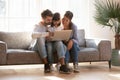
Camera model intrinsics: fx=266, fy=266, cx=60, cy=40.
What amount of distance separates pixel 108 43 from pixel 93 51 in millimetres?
308

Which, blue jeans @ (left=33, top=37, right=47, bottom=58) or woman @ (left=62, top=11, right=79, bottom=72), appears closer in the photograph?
blue jeans @ (left=33, top=37, right=47, bottom=58)

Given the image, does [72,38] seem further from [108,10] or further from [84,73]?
[108,10]

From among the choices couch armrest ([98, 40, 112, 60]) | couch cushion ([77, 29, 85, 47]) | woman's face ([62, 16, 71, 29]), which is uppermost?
woman's face ([62, 16, 71, 29])

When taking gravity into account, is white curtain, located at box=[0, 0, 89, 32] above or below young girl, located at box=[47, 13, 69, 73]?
above

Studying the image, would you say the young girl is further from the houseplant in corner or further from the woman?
the houseplant in corner

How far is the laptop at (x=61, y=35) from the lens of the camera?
402 cm

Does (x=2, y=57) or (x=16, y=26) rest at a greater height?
(x=16, y=26)

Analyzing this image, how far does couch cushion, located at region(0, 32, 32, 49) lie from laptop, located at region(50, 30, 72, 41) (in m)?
0.70

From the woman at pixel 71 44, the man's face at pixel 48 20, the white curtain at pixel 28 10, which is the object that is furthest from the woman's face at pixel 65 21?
the white curtain at pixel 28 10

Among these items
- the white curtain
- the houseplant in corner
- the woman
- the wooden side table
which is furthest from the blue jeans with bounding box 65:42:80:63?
the white curtain

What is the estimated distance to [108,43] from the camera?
4.54 meters

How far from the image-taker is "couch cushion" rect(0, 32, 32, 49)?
178 inches

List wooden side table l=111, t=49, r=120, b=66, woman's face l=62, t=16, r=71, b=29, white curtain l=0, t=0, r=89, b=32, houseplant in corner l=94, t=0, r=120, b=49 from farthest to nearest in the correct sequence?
white curtain l=0, t=0, r=89, b=32
houseplant in corner l=94, t=0, r=120, b=49
wooden side table l=111, t=49, r=120, b=66
woman's face l=62, t=16, r=71, b=29

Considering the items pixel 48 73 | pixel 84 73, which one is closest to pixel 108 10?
pixel 84 73
